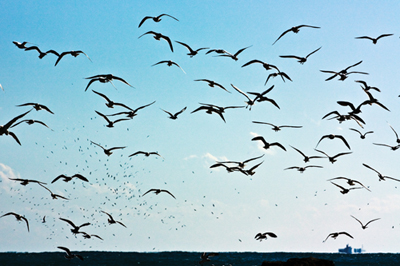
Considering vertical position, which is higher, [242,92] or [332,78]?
[332,78]

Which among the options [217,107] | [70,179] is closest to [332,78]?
[217,107]

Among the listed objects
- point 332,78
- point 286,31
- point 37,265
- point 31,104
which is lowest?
point 37,265

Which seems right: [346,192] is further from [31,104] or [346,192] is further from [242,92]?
[31,104]

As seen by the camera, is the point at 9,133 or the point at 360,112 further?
the point at 360,112

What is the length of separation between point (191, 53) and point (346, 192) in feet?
47.4

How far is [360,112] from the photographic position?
31.4 m

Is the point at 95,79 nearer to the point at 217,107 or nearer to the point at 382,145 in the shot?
the point at 217,107

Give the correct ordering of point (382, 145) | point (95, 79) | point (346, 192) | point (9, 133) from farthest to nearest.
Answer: point (346, 192) < point (382, 145) < point (95, 79) < point (9, 133)

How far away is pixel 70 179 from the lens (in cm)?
3200

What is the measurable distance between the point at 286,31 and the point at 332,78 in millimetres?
4265

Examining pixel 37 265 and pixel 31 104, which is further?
pixel 37 265

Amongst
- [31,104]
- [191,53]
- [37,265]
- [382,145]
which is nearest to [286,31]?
[191,53]

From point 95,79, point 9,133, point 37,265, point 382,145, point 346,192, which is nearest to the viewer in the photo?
point 9,133

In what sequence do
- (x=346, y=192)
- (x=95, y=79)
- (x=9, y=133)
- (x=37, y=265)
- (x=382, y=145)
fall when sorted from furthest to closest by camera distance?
1. (x=37, y=265)
2. (x=346, y=192)
3. (x=382, y=145)
4. (x=95, y=79)
5. (x=9, y=133)
